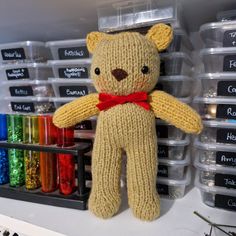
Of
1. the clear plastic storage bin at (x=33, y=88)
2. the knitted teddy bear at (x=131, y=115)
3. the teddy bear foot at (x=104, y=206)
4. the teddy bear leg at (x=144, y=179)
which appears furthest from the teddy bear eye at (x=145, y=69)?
the clear plastic storage bin at (x=33, y=88)

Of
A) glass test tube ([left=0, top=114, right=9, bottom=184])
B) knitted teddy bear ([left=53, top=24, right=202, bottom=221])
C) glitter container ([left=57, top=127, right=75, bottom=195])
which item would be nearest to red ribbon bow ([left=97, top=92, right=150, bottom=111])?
knitted teddy bear ([left=53, top=24, right=202, bottom=221])

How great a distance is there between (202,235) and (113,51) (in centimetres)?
29

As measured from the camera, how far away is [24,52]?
641 millimetres

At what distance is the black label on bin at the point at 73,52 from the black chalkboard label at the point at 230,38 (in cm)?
26

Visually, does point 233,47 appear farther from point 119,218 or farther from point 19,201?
point 19,201

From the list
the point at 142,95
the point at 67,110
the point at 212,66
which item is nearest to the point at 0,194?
the point at 67,110

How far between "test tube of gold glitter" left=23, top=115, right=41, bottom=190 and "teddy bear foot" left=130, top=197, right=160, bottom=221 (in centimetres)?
21

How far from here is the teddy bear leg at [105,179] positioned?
1.44 ft

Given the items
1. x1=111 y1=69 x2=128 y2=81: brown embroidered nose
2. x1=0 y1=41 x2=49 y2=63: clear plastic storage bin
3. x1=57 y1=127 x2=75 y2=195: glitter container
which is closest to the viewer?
x1=111 y1=69 x2=128 y2=81: brown embroidered nose

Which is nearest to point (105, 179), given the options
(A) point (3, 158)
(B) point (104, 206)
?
(B) point (104, 206)

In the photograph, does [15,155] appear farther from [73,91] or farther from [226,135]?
[226,135]

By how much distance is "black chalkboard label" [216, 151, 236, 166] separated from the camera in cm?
47

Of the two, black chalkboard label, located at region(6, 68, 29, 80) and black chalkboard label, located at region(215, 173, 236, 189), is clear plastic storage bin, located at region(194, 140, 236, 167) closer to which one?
black chalkboard label, located at region(215, 173, 236, 189)

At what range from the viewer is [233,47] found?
0.45 meters
